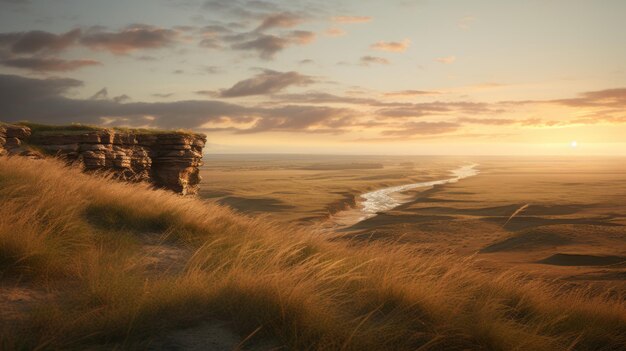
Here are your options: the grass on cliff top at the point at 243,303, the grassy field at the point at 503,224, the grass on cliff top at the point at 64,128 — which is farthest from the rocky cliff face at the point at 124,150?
the grass on cliff top at the point at 243,303

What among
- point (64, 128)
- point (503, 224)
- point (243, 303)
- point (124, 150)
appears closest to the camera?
point (243, 303)

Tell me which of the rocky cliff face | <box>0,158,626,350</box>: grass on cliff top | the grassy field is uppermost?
the rocky cliff face

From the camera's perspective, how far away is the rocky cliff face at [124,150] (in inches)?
701

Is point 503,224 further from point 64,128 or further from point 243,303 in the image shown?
point 243,303

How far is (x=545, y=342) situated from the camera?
5.30 meters

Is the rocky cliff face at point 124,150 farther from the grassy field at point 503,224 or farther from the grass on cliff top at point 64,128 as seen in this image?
the grassy field at point 503,224

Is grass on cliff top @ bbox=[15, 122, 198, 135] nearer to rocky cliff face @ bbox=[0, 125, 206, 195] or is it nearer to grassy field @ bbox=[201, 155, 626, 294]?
rocky cliff face @ bbox=[0, 125, 206, 195]

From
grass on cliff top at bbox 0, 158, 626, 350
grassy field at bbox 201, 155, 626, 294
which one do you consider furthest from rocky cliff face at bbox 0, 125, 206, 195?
grass on cliff top at bbox 0, 158, 626, 350

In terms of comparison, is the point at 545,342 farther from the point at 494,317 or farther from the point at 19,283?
the point at 19,283

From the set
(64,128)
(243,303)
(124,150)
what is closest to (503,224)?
(124,150)

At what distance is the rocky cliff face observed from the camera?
1780cm

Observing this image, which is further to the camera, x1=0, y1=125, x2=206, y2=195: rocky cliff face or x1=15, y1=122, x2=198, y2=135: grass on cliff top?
x1=15, y1=122, x2=198, y2=135: grass on cliff top

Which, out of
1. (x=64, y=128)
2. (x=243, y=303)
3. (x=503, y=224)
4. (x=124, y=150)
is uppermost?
(x=64, y=128)

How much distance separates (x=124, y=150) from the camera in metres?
20.3
